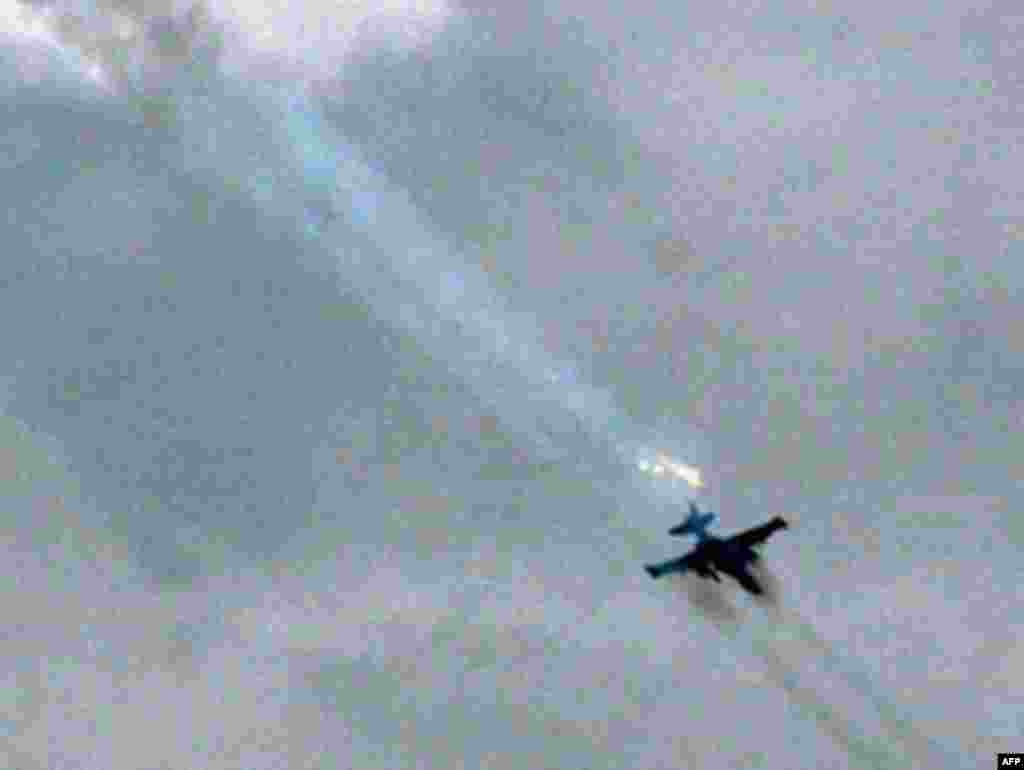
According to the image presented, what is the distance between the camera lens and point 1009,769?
123 metres

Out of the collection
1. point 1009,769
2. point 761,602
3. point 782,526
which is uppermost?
point 782,526

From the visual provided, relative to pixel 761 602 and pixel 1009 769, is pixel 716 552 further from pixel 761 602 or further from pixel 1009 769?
pixel 1009 769

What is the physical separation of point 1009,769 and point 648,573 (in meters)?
36.0

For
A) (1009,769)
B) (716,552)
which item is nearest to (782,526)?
(716,552)

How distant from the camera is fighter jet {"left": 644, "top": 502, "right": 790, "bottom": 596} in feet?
410

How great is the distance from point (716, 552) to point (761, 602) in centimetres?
618

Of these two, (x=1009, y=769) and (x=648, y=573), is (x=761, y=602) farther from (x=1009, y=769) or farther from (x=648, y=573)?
(x=1009, y=769)

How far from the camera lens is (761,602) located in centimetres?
12306

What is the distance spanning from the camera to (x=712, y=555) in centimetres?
12625

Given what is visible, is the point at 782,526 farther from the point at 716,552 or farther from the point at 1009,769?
the point at 1009,769

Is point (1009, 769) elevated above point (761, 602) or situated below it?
below

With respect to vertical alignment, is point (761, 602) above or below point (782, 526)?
below

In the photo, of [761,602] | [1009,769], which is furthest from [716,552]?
[1009,769]

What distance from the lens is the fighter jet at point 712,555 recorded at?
125000 millimetres
